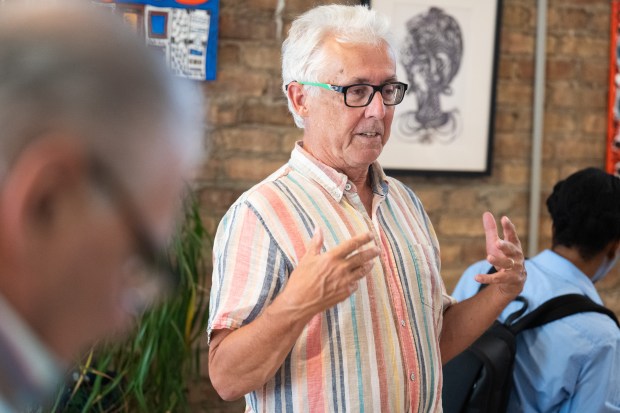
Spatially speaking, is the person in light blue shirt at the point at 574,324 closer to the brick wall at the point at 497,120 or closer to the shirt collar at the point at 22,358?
the brick wall at the point at 497,120

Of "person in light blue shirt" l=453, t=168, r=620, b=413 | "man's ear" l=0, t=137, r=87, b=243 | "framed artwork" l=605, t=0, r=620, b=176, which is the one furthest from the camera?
"framed artwork" l=605, t=0, r=620, b=176

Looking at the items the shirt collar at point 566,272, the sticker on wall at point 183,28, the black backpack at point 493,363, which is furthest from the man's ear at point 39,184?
the sticker on wall at point 183,28

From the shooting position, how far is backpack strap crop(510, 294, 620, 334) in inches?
83.6

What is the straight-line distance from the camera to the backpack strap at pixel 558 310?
2.12m

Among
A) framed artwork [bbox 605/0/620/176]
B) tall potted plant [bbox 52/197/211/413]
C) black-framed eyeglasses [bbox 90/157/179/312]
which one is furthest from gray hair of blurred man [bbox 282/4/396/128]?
framed artwork [bbox 605/0/620/176]

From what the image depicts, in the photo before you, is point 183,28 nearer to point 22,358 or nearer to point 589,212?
point 589,212

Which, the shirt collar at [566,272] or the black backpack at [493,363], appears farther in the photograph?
the shirt collar at [566,272]

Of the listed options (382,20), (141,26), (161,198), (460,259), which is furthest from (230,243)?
(460,259)

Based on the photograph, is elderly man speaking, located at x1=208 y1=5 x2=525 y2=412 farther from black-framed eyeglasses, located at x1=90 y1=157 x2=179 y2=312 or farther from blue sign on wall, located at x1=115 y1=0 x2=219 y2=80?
blue sign on wall, located at x1=115 y1=0 x2=219 y2=80

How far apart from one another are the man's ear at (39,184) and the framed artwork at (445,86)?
2.85 metres

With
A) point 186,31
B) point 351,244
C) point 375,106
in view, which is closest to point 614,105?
point 186,31

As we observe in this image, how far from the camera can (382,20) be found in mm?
1879

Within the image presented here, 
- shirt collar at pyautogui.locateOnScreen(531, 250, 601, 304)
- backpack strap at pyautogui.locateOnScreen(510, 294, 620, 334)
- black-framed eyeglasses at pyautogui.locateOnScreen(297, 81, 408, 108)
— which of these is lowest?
backpack strap at pyautogui.locateOnScreen(510, 294, 620, 334)

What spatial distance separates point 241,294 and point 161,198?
102cm
